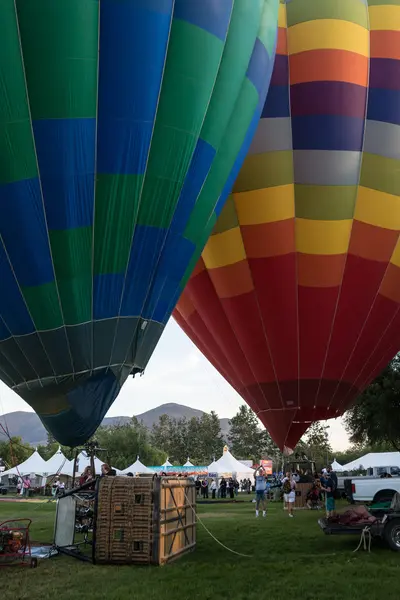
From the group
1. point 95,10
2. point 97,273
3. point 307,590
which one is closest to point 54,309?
point 97,273

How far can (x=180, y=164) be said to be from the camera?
8.39 m

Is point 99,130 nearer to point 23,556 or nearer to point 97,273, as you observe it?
point 97,273

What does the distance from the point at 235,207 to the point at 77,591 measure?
8675 millimetres

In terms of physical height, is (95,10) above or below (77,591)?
above

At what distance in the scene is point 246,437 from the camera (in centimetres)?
10006

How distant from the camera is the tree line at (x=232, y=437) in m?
27.4

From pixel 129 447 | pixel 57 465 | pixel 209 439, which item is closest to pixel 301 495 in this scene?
pixel 57 465

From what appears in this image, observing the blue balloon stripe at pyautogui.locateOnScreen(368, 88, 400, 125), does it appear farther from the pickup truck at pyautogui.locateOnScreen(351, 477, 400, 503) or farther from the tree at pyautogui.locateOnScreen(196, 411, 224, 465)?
the tree at pyautogui.locateOnScreen(196, 411, 224, 465)

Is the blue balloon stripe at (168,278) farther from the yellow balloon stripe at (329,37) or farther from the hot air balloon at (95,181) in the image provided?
the yellow balloon stripe at (329,37)

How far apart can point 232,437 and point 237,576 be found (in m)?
97.5

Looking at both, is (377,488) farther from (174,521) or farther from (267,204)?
(174,521)

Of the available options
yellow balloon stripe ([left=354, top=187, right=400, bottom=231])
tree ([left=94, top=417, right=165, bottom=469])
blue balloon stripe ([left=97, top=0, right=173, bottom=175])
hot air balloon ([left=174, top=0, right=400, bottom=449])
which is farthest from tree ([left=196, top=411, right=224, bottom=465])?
blue balloon stripe ([left=97, top=0, right=173, bottom=175])

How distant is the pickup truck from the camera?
14.5 m

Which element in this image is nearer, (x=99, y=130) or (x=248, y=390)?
(x=99, y=130)
